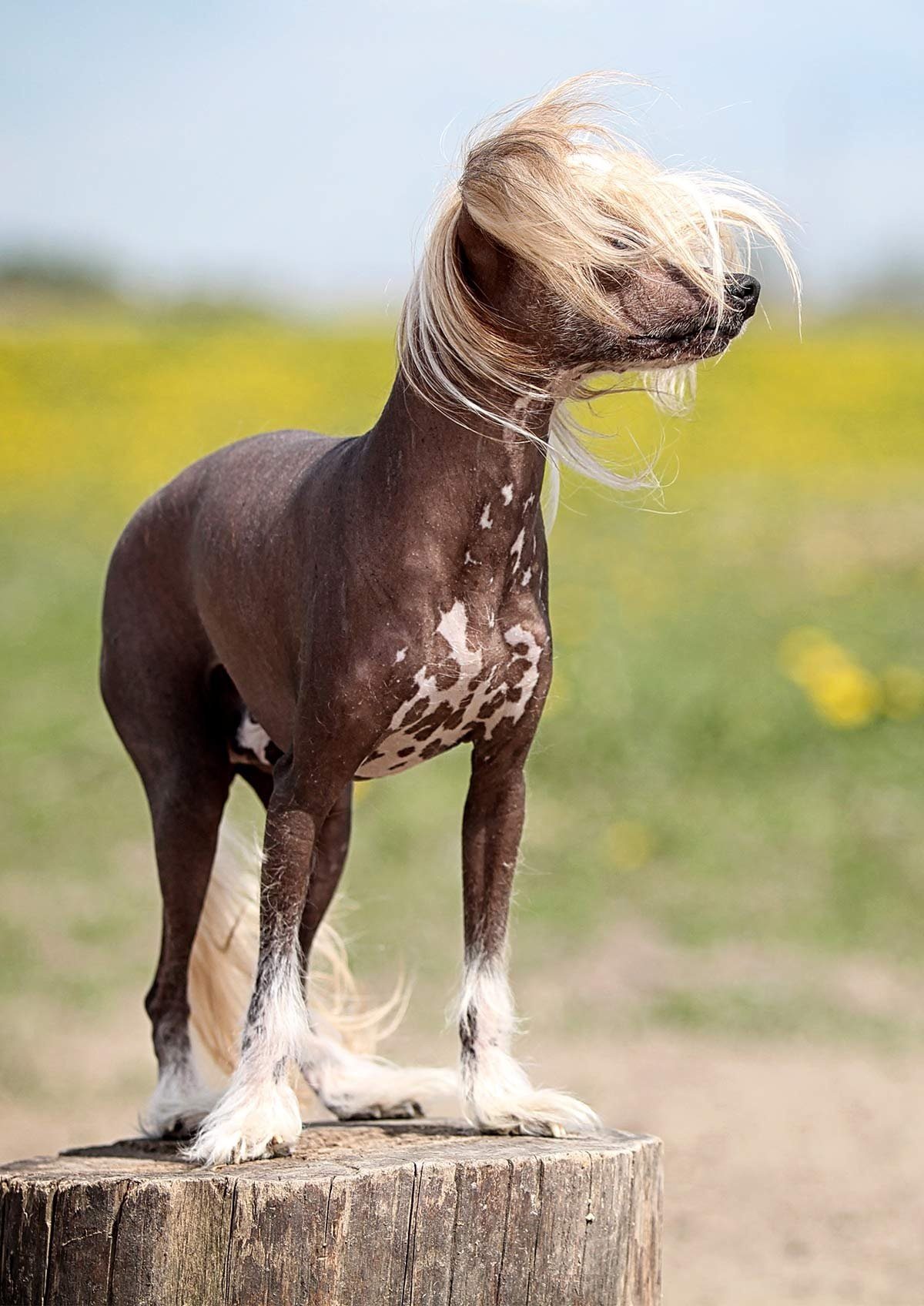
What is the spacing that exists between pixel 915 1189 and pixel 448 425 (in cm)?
414

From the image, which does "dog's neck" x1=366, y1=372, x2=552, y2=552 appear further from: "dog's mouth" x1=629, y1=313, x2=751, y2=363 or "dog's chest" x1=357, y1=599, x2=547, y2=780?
"dog's mouth" x1=629, y1=313, x2=751, y2=363

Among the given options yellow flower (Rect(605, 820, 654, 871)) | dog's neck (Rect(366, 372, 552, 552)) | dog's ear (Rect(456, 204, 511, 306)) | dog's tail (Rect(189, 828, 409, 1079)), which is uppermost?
dog's ear (Rect(456, 204, 511, 306))

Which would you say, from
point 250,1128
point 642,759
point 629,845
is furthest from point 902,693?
point 250,1128

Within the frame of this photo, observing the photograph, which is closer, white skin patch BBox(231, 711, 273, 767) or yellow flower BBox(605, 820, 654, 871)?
white skin patch BBox(231, 711, 273, 767)

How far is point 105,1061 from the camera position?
7195 millimetres

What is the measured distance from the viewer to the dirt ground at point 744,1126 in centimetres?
548

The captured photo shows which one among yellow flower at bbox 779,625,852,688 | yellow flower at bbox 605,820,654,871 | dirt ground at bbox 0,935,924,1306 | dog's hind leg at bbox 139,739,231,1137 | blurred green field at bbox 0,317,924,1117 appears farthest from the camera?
yellow flower at bbox 779,625,852,688

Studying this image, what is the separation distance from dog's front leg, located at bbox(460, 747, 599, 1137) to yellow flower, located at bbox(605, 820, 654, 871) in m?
5.72

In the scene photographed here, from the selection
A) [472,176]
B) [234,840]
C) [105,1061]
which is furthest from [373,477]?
[105,1061]

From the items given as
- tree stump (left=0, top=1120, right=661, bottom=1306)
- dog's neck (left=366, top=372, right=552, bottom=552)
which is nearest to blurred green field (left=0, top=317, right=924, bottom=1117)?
dog's neck (left=366, top=372, right=552, bottom=552)

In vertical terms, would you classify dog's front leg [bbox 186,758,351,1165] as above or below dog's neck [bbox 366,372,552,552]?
below

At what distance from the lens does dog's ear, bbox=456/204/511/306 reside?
298 centimetres

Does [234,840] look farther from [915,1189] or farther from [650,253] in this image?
[915,1189]

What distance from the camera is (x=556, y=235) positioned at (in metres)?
2.85
